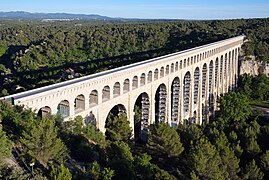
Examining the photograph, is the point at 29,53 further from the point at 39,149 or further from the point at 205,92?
the point at 39,149

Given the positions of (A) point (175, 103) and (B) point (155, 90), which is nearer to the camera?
(B) point (155, 90)

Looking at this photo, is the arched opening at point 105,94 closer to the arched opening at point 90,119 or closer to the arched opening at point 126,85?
the arched opening at point 90,119

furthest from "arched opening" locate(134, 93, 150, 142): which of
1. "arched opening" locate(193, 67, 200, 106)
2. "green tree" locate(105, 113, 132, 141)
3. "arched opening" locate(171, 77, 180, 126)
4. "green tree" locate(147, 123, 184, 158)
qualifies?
"green tree" locate(147, 123, 184, 158)

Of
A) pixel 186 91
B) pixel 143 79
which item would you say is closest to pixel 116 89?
pixel 143 79

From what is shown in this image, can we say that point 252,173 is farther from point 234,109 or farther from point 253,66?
point 253,66

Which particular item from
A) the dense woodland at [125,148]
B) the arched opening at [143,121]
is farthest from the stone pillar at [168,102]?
Result: the dense woodland at [125,148]

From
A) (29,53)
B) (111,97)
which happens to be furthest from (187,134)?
(29,53)
